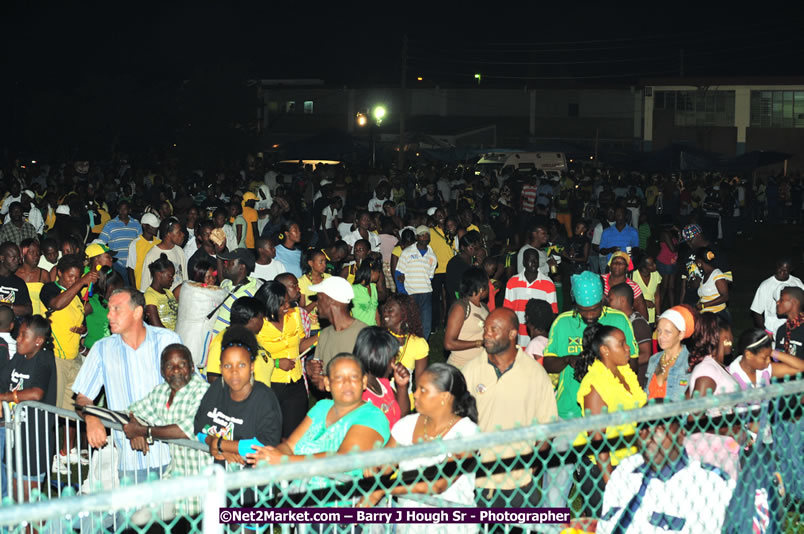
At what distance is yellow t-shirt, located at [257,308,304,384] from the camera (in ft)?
24.8

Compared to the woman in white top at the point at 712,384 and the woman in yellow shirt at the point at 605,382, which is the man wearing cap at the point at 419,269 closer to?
the woman in white top at the point at 712,384

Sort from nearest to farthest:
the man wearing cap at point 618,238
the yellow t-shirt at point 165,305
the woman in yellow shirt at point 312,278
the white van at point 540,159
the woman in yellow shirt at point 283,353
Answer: the woman in yellow shirt at point 283,353, the yellow t-shirt at point 165,305, the woman in yellow shirt at point 312,278, the man wearing cap at point 618,238, the white van at point 540,159

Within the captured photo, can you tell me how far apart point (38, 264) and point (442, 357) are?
193 inches

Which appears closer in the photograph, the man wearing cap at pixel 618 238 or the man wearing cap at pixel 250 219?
the man wearing cap at pixel 618 238

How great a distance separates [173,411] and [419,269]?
20.9 ft

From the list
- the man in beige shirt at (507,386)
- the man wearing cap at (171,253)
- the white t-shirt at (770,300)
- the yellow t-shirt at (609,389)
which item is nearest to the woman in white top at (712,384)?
the yellow t-shirt at (609,389)

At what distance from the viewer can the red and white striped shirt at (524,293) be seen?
31.8 ft

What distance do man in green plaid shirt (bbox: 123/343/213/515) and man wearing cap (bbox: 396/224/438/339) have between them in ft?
19.8

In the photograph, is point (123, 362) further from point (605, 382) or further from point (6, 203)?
point (6, 203)

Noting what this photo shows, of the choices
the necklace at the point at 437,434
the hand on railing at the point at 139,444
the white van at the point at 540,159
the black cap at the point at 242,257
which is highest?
the white van at the point at 540,159

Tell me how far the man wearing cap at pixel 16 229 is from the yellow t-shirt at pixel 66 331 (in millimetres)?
4699

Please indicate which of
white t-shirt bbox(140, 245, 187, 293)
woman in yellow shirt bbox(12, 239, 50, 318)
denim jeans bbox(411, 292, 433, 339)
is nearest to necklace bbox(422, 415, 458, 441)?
woman in yellow shirt bbox(12, 239, 50, 318)

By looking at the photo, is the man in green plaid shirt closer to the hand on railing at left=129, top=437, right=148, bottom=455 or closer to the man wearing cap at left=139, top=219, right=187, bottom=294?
the hand on railing at left=129, top=437, right=148, bottom=455

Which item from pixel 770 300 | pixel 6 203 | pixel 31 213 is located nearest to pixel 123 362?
pixel 770 300
